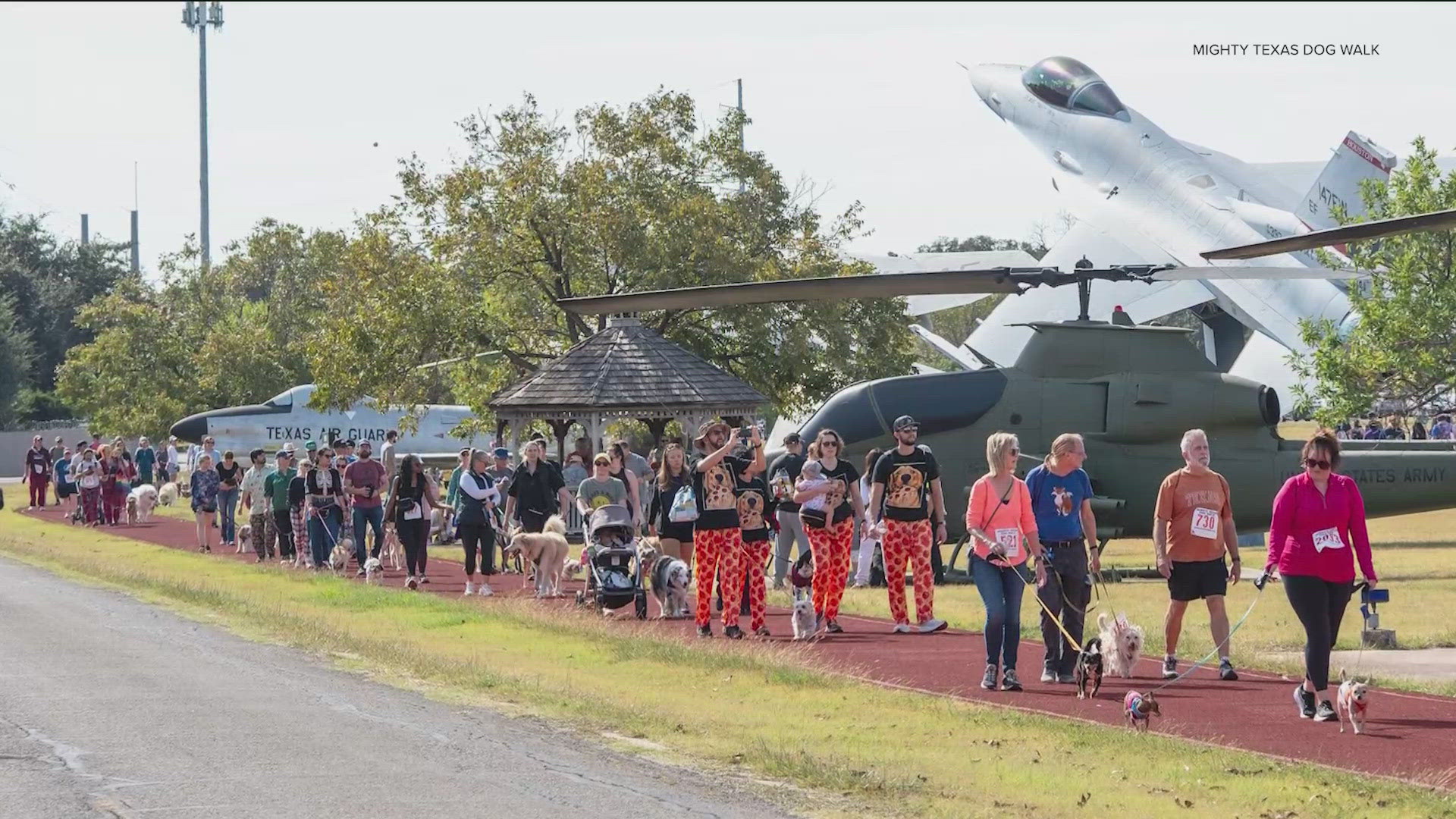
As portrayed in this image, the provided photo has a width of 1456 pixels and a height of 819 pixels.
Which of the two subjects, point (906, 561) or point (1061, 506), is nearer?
point (1061, 506)

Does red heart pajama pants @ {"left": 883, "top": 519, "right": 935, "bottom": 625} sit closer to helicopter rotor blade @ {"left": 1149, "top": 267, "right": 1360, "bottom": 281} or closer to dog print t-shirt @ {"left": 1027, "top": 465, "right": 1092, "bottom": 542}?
dog print t-shirt @ {"left": 1027, "top": 465, "right": 1092, "bottom": 542}

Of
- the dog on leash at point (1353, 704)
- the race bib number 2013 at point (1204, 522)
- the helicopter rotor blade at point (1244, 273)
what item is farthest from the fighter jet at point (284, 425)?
the dog on leash at point (1353, 704)

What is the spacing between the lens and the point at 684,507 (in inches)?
654

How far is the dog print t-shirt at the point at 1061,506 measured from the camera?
38.5ft

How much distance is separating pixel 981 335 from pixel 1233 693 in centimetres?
4685

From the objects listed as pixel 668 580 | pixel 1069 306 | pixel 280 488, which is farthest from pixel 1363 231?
pixel 1069 306

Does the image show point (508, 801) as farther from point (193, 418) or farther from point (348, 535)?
point (193, 418)

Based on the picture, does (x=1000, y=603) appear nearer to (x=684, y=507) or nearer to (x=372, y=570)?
(x=684, y=507)

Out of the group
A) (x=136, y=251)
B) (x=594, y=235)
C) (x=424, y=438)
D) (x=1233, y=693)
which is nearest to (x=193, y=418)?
(x=424, y=438)

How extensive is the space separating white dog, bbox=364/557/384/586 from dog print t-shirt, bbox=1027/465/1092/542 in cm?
1134

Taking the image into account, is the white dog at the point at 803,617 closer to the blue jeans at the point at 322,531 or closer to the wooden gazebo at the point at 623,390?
the blue jeans at the point at 322,531

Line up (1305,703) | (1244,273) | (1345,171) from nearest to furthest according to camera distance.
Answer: (1305,703), (1244,273), (1345,171)

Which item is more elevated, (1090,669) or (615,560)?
(615,560)

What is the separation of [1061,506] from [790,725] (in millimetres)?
2496
